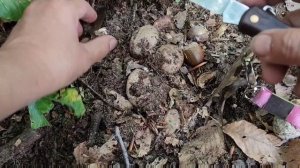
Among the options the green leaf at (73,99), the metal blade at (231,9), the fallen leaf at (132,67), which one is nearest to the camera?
the metal blade at (231,9)

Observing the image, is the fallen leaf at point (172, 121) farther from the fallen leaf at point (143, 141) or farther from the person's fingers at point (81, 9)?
the person's fingers at point (81, 9)

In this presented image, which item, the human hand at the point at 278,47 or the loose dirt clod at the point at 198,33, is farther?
the loose dirt clod at the point at 198,33

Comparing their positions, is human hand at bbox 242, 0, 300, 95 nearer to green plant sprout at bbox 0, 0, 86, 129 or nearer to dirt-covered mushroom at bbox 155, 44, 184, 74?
dirt-covered mushroom at bbox 155, 44, 184, 74

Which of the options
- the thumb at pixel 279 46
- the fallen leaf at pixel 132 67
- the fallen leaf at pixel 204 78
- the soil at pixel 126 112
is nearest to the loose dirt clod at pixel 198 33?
the soil at pixel 126 112

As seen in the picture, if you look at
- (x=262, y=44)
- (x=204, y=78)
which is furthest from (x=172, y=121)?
(x=262, y=44)

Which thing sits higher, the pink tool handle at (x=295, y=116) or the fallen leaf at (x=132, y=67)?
the fallen leaf at (x=132, y=67)

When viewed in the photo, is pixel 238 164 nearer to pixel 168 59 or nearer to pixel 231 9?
pixel 168 59

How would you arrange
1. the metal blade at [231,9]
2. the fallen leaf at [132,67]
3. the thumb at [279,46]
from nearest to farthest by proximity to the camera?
the thumb at [279,46], the metal blade at [231,9], the fallen leaf at [132,67]
